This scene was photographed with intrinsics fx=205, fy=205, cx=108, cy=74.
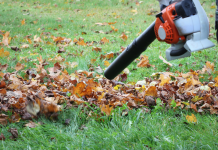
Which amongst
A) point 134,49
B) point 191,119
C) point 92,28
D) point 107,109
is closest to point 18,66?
point 107,109

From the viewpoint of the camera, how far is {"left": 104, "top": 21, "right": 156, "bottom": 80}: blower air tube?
1.21m

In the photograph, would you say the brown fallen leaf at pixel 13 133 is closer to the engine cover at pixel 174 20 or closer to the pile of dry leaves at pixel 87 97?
the pile of dry leaves at pixel 87 97

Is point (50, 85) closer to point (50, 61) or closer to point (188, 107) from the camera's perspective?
point (50, 61)

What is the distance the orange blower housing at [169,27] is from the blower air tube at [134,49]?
4.4 inches

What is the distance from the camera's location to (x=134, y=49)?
1324mm

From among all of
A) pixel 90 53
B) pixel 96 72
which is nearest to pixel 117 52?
pixel 90 53

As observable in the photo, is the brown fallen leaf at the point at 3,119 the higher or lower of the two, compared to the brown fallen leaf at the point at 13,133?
higher

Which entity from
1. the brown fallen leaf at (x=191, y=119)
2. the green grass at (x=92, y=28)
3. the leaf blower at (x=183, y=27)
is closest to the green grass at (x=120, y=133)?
the brown fallen leaf at (x=191, y=119)

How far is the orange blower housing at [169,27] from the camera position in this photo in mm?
1019

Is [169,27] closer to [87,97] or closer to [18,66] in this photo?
[87,97]

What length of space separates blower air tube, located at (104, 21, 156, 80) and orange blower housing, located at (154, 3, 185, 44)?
0.11 metres

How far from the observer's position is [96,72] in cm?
276

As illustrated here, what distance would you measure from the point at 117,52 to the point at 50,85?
4.99 ft

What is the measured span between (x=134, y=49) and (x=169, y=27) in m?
0.33
